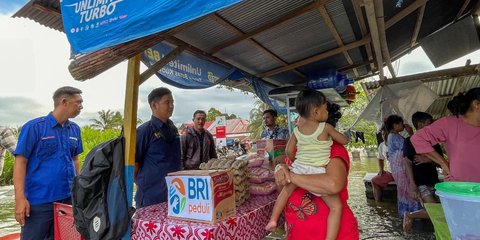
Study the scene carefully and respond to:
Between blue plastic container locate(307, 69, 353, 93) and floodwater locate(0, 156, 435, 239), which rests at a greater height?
blue plastic container locate(307, 69, 353, 93)

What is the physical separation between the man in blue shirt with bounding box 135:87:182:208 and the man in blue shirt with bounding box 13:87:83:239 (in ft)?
2.22

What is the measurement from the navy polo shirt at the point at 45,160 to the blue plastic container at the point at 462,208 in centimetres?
278

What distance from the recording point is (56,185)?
2439mm

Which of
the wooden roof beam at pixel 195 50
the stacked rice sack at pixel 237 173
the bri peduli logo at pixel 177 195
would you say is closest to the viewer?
the bri peduli logo at pixel 177 195

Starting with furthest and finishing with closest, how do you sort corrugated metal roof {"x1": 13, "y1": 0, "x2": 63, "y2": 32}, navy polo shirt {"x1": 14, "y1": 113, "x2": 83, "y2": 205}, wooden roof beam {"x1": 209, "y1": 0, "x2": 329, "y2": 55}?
wooden roof beam {"x1": 209, "y1": 0, "x2": 329, "y2": 55}
navy polo shirt {"x1": 14, "y1": 113, "x2": 83, "y2": 205}
corrugated metal roof {"x1": 13, "y1": 0, "x2": 63, "y2": 32}

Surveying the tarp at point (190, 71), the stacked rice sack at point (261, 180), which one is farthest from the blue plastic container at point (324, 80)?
the stacked rice sack at point (261, 180)

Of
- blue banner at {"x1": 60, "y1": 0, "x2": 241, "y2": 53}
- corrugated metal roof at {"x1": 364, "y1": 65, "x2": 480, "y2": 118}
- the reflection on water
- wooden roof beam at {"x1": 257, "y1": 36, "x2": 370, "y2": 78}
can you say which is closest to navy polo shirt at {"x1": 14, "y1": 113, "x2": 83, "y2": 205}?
blue banner at {"x1": 60, "y1": 0, "x2": 241, "y2": 53}

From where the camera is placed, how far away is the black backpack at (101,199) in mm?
1844

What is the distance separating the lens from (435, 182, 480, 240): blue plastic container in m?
1.24

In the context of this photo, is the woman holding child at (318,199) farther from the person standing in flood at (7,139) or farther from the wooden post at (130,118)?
the person standing in flood at (7,139)

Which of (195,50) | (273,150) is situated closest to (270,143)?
(273,150)

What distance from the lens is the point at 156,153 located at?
96.9 inches

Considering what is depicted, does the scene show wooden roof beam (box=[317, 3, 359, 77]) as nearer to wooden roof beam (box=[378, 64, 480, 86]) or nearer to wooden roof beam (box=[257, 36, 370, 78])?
wooden roof beam (box=[257, 36, 370, 78])

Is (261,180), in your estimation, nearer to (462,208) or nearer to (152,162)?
(152,162)
